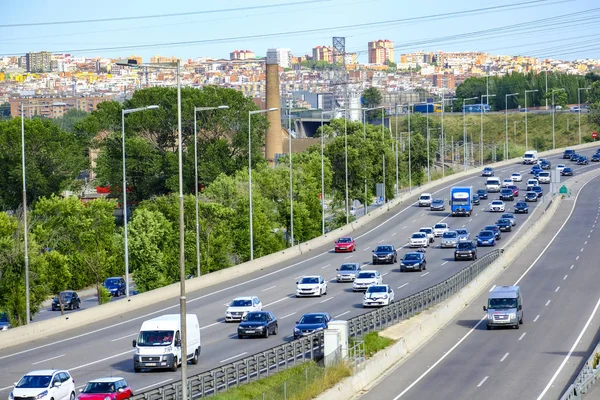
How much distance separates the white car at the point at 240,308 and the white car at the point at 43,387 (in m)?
18.7

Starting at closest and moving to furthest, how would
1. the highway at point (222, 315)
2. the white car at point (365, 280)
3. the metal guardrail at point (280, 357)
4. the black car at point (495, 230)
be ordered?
the metal guardrail at point (280, 357) → the highway at point (222, 315) → the white car at point (365, 280) → the black car at point (495, 230)

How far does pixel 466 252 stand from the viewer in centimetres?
7075

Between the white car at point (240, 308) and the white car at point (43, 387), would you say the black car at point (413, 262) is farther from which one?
the white car at point (43, 387)

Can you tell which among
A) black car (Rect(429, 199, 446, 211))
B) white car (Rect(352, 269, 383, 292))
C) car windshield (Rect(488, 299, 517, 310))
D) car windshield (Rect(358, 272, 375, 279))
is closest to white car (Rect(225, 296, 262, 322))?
white car (Rect(352, 269, 383, 292))

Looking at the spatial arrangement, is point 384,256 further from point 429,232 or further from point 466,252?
point 429,232

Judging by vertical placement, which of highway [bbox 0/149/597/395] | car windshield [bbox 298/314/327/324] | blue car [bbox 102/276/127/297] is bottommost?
blue car [bbox 102/276/127/297]

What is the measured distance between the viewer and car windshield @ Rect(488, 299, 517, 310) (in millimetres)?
46031

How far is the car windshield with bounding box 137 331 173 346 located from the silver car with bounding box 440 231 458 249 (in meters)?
44.4

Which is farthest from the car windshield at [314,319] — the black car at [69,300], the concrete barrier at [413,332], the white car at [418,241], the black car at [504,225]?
the black car at [504,225]

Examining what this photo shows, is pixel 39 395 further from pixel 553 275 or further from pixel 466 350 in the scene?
pixel 553 275

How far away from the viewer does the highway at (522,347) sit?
113 feet

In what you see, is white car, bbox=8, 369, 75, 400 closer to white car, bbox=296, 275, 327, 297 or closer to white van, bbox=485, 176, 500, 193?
white car, bbox=296, 275, 327, 297

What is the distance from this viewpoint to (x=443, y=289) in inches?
2047

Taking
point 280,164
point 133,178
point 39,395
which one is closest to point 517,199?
point 280,164
